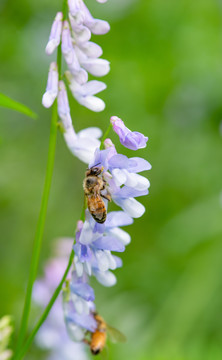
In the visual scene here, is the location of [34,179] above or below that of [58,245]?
above

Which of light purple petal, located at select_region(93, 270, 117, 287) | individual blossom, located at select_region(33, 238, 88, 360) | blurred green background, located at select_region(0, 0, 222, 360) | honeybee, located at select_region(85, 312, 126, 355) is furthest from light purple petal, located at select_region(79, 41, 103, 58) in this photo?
blurred green background, located at select_region(0, 0, 222, 360)

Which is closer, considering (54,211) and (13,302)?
(13,302)

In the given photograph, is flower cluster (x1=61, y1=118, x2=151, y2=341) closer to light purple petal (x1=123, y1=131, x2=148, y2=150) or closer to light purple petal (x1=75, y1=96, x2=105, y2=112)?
light purple petal (x1=123, y1=131, x2=148, y2=150)

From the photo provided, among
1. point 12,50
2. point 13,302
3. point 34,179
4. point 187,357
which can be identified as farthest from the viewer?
point 34,179

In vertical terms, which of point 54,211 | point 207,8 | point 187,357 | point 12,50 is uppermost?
point 207,8

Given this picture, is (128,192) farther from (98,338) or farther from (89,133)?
(98,338)

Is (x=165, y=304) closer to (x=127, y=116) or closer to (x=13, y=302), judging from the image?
(x=13, y=302)

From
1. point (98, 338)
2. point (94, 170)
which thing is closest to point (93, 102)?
point (94, 170)

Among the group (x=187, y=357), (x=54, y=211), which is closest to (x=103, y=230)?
(x=187, y=357)
